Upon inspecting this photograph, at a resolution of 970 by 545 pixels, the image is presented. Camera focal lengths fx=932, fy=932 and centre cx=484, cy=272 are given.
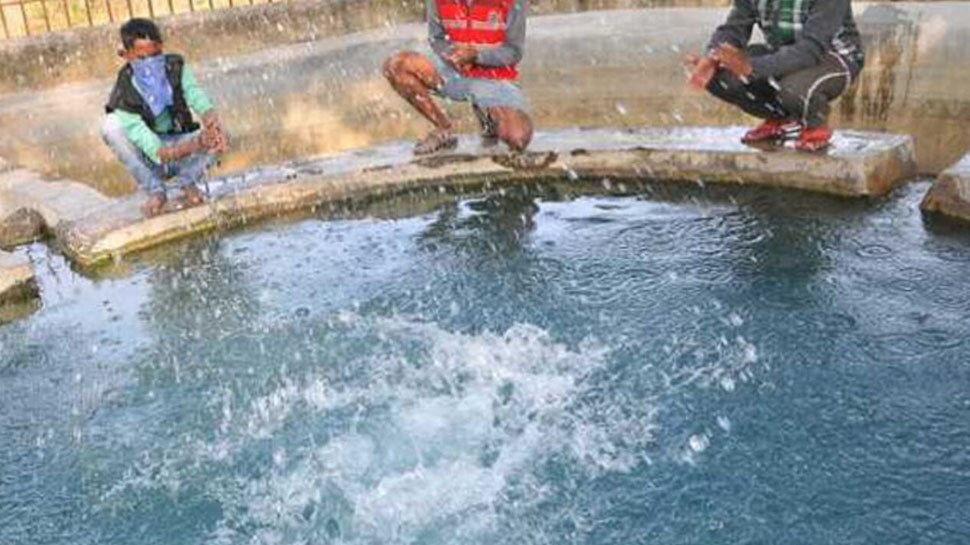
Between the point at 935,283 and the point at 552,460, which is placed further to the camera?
the point at 935,283

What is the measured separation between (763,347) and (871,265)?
39.6 inches

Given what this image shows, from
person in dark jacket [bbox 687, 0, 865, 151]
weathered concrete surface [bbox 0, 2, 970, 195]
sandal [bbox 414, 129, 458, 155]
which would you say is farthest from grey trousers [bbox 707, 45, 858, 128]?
sandal [bbox 414, 129, 458, 155]

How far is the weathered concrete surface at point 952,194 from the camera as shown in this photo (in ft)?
16.0

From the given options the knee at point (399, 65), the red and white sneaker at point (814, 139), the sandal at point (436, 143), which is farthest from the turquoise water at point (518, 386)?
the knee at point (399, 65)

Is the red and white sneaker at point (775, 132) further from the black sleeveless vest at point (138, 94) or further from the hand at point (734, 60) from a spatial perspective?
the black sleeveless vest at point (138, 94)

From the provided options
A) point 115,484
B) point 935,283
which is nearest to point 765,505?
point 935,283

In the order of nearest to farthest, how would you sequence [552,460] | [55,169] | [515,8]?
[552,460] < [515,8] < [55,169]

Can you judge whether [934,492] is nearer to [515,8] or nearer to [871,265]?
[871,265]

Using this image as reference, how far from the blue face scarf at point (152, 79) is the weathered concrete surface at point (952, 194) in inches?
171

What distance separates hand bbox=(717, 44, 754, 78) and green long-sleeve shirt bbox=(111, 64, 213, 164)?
3.01m

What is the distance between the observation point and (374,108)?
824cm

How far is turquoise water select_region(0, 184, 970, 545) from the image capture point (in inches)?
120

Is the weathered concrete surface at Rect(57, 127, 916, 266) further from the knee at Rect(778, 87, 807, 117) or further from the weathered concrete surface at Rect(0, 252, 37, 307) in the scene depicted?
the weathered concrete surface at Rect(0, 252, 37, 307)

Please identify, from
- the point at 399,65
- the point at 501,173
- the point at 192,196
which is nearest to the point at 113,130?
the point at 192,196
